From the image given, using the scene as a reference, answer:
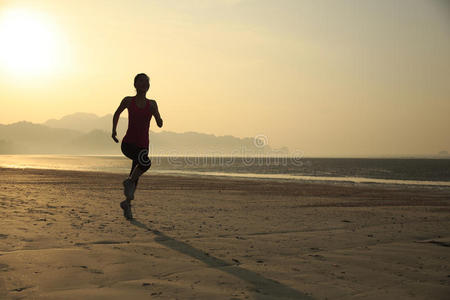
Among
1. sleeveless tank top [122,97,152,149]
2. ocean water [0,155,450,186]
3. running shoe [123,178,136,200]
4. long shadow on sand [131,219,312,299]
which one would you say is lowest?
ocean water [0,155,450,186]

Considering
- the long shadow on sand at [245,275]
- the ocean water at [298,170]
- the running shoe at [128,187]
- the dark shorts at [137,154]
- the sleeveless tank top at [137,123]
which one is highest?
the sleeveless tank top at [137,123]

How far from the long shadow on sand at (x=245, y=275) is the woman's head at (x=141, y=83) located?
2.84 meters

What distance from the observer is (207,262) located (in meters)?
4.38

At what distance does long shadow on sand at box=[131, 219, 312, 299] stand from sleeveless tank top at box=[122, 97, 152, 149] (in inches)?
84.4

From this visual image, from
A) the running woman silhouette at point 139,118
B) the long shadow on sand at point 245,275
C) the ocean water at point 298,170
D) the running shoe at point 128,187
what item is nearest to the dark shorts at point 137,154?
the running woman silhouette at point 139,118

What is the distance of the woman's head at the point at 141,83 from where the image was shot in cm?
705

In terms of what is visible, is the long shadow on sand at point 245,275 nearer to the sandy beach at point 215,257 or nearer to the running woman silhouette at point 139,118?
the sandy beach at point 215,257

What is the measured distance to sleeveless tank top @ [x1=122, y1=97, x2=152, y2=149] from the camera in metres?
7.05

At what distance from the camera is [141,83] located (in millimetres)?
7059

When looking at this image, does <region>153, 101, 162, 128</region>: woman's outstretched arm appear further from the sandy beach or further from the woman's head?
the sandy beach

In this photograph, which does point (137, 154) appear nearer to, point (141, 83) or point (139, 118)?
point (139, 118)

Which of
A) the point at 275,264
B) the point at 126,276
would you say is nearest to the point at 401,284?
the point at 275,264

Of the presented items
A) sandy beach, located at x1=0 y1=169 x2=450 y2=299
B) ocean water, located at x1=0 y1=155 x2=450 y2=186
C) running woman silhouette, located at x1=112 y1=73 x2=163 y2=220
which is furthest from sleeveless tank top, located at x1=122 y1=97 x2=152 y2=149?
ocean water, located at x1=0 y1=155 x2=450 y2=186

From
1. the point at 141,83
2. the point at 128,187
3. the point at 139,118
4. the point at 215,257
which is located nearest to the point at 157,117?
the point at 139,118
